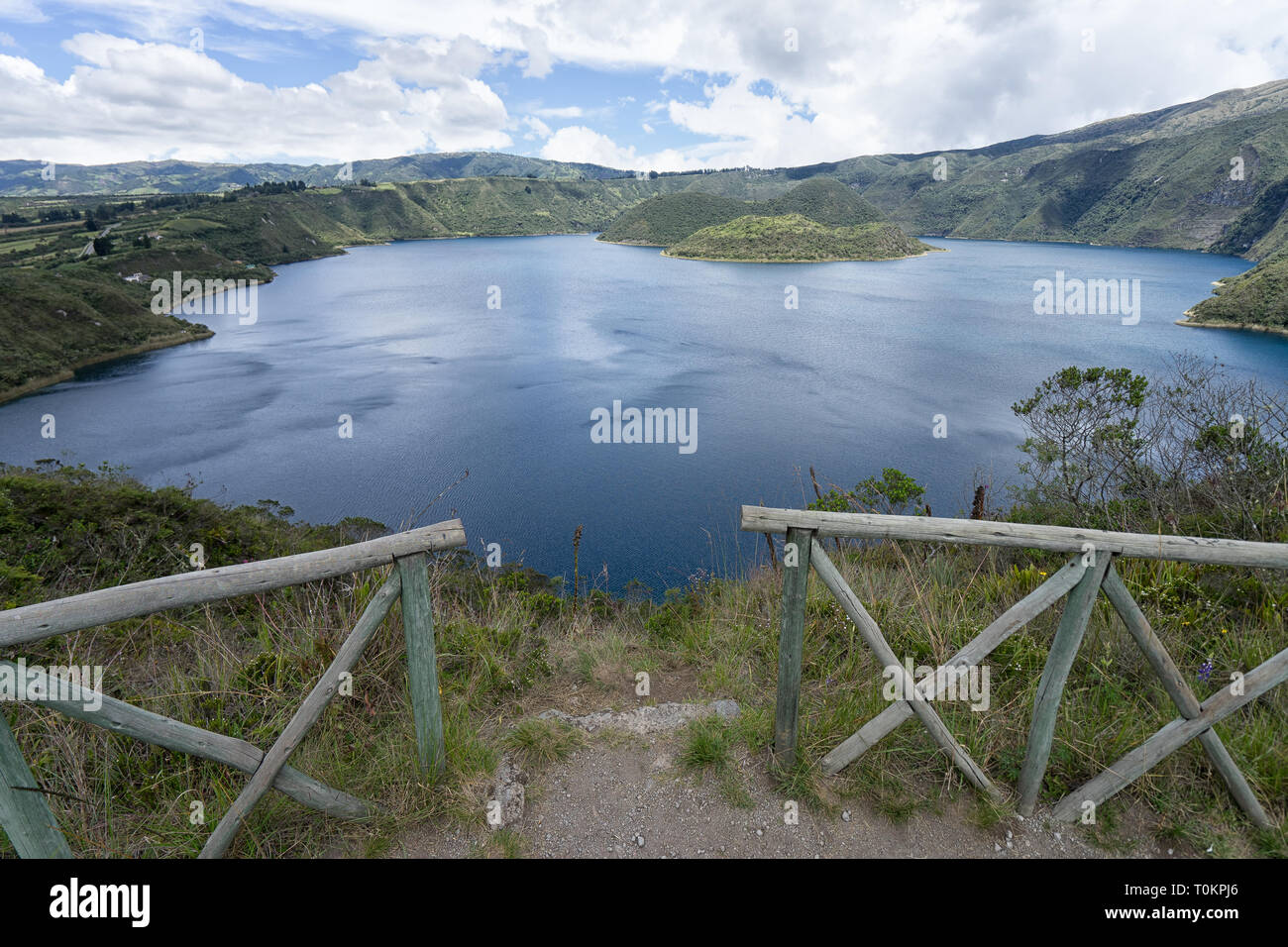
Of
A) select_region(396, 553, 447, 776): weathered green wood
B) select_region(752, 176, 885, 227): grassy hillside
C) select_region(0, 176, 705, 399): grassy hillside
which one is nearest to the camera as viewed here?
select_region(396, 553, 447, 776): weathered green wood

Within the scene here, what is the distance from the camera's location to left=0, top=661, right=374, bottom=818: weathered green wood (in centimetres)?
190

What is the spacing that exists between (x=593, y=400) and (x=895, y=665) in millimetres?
30081

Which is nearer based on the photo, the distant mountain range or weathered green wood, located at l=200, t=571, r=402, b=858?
weathered green wood, located at l=200, t=571, r=402, b=858

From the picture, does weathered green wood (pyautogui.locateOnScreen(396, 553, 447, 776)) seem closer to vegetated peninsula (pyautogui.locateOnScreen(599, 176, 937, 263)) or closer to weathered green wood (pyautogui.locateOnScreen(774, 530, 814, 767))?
weathered green wood (pyautogui.locateOnScreen(774, 530, 814, 767))

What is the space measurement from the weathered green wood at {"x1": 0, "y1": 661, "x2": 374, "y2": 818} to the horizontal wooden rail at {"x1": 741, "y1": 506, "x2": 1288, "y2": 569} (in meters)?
2.38

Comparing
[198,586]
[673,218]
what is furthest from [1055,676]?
[673,218]

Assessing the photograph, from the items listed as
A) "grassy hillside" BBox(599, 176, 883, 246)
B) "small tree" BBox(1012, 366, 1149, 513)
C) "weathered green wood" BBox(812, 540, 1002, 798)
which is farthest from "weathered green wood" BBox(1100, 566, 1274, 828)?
"grassy hillside" BBox(599, 176, 883, 246)

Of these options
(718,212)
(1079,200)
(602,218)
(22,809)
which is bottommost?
(22,809)

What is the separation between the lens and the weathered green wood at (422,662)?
8.22 feet

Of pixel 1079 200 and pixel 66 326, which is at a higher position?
pixel 1079 200

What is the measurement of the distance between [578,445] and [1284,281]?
174 feet

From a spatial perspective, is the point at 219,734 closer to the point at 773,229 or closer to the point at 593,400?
the point at 593,400

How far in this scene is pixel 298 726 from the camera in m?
2.46

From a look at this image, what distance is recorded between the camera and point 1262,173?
10562 centimetres
